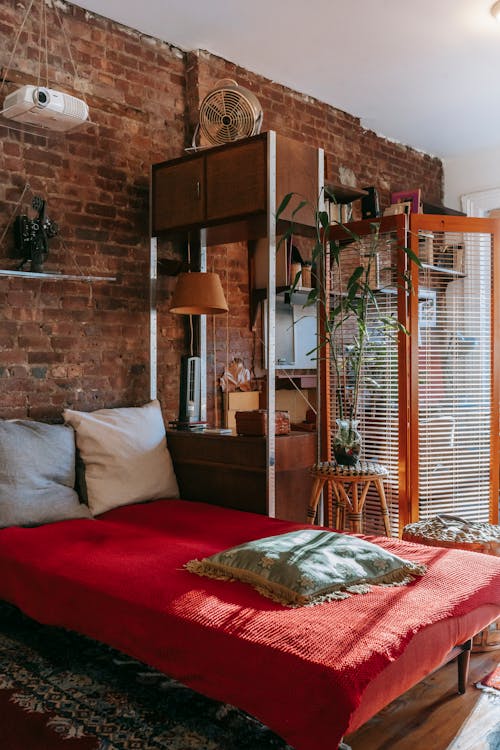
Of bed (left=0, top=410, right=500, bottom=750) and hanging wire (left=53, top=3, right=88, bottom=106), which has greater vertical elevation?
hanging wire (left=53, top=3, right=88, bottom=106)

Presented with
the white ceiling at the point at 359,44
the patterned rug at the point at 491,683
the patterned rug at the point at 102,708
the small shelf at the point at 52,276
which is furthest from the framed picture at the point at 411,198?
the patterned rug at the point at 102,708

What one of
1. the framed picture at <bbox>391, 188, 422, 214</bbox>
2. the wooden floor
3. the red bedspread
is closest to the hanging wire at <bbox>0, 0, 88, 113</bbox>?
the red bedspread

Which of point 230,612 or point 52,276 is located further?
point 52,276

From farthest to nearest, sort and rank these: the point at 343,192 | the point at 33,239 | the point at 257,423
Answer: the point at 343,192 < the point at 257,423 < the point at 33,239

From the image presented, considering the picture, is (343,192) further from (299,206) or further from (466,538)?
(466,538)

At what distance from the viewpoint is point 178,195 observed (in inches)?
163

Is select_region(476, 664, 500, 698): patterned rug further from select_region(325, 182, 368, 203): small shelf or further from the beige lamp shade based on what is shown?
select_region(325, 182, 368, 203): small shelf

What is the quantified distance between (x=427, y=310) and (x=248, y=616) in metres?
2.77

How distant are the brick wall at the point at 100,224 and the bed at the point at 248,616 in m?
0.79

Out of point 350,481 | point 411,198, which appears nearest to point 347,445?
point 350,481

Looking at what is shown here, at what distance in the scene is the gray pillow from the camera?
10.4 feet

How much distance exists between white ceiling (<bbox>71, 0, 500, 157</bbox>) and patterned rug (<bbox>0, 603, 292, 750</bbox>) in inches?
134

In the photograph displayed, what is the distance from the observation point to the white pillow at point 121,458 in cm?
358

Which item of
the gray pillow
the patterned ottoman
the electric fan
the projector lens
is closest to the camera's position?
the patterned ottoman
